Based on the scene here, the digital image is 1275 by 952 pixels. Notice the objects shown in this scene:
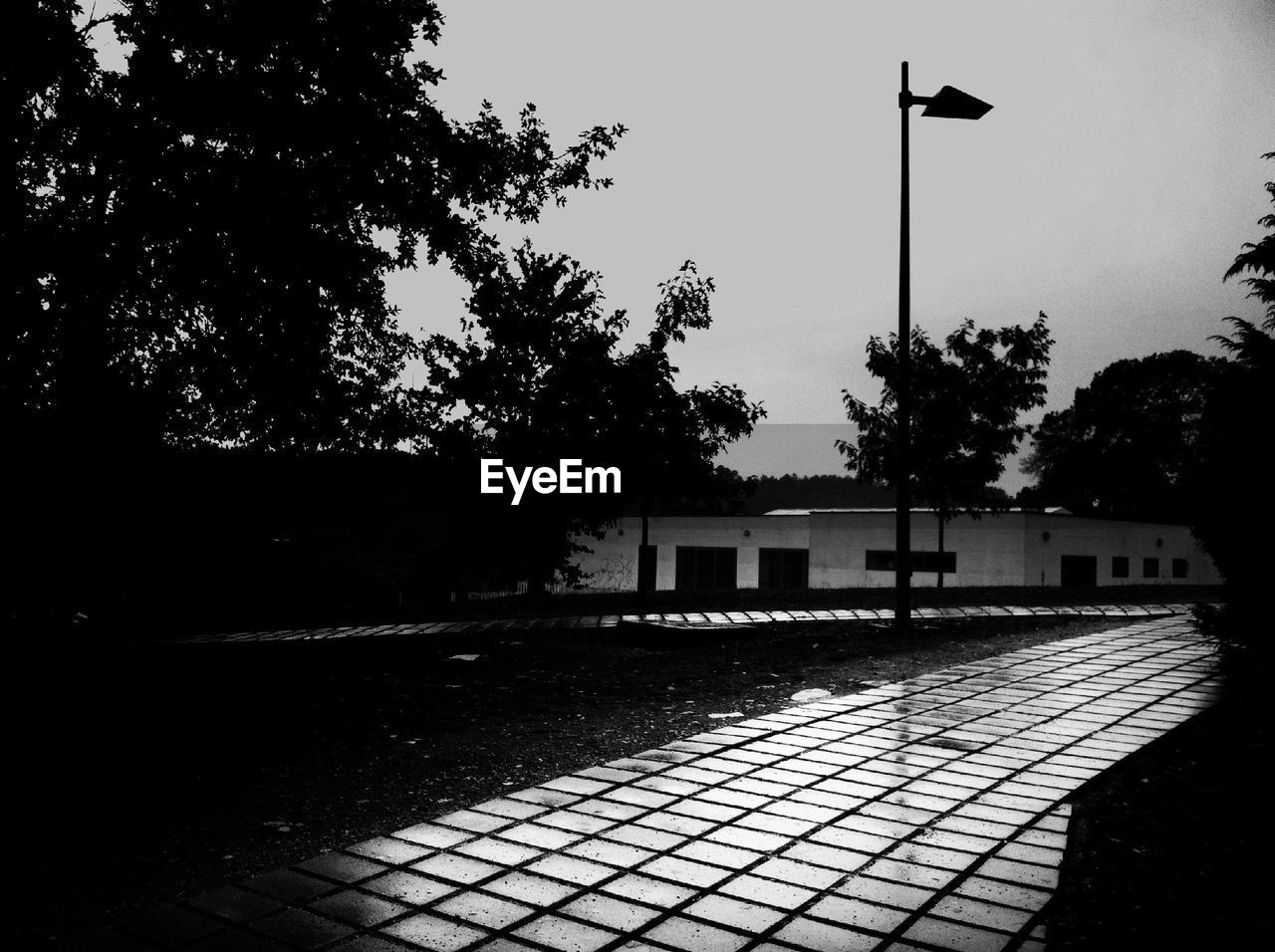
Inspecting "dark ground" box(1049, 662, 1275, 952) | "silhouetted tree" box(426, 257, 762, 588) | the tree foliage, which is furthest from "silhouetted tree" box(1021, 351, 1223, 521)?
"dark ground" box(1049, 662, 1275, 952)

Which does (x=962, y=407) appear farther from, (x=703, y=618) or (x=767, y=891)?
(x=767, y=891)

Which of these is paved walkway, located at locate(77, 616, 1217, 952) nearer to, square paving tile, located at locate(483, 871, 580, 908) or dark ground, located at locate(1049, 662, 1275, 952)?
square paving tile, located at locate(483, 871, 580, 908)

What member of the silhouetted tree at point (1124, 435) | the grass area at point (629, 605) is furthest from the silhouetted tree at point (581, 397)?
the silhouetted tree at point (1124, 435)

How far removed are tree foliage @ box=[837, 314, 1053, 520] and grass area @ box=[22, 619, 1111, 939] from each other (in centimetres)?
1007

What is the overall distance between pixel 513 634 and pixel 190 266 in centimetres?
547

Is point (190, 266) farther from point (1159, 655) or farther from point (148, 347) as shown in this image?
point (1159, 655)

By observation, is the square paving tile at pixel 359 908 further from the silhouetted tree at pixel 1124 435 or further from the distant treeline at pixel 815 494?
the silhouetted tree at pixel 1124 435

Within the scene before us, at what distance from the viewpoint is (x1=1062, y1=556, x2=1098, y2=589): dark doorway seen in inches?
1229

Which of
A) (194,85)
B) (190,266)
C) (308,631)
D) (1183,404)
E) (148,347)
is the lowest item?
(308,631)

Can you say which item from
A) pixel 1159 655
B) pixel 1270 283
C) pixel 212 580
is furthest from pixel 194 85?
pixel 1159 655

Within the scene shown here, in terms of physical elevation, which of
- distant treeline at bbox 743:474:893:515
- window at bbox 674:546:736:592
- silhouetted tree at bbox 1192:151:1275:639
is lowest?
window at bbox 674:546:736:592

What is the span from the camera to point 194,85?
864 centimetres

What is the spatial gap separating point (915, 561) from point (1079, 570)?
18.5ft

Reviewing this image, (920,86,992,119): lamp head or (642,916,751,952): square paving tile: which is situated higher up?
(920,86,992,119): lamp head
